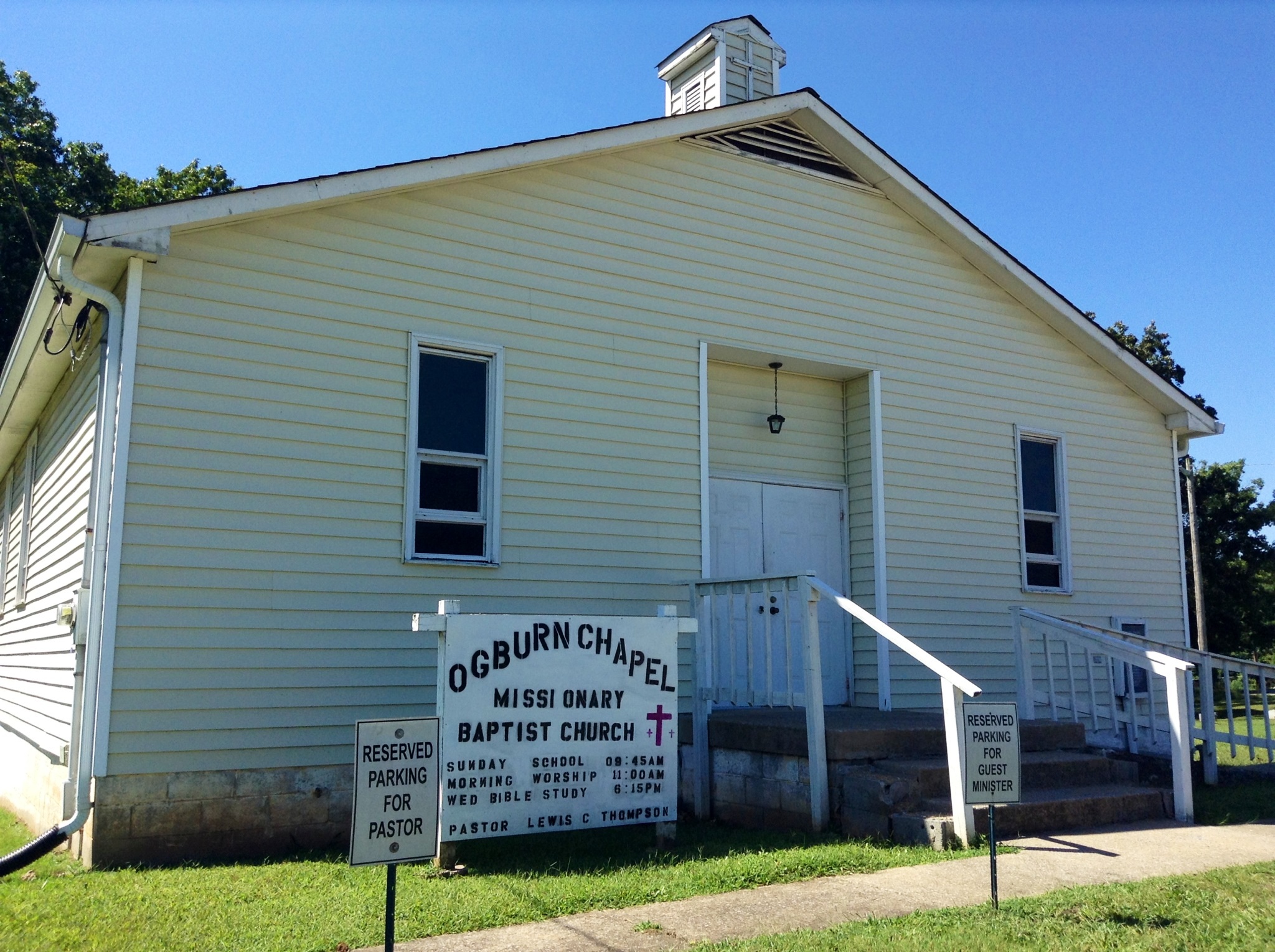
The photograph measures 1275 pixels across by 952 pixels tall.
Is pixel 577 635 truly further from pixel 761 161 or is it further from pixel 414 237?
pixel 761 161

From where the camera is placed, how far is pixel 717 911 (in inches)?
238

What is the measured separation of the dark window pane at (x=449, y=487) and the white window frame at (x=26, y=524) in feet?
16.8

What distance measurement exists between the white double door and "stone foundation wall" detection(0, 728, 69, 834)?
19.5 feet

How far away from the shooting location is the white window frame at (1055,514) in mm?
12547

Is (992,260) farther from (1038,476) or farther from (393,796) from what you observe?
(393,796)

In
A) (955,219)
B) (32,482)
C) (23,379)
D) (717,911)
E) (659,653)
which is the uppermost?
(955,219)

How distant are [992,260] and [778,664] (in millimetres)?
5212

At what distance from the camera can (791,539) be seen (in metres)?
11.6

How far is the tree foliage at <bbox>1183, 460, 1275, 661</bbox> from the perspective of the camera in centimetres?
3077

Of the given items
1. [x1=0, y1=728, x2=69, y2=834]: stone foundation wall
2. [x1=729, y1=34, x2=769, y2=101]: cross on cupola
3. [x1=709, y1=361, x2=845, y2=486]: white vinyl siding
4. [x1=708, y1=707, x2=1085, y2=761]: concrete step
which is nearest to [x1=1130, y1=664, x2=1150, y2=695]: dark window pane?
[x1=708, y1=707, x2=1085, y2=761]: concrete step

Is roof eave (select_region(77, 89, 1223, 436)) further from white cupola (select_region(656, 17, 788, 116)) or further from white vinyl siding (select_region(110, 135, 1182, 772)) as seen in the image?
white cupola (select_region(656, 17, 788, 116))

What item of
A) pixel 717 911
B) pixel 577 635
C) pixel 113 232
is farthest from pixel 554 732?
pixel 113 232

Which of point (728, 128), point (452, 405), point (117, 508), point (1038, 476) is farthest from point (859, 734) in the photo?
point (728, 128)

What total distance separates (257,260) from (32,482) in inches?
219
